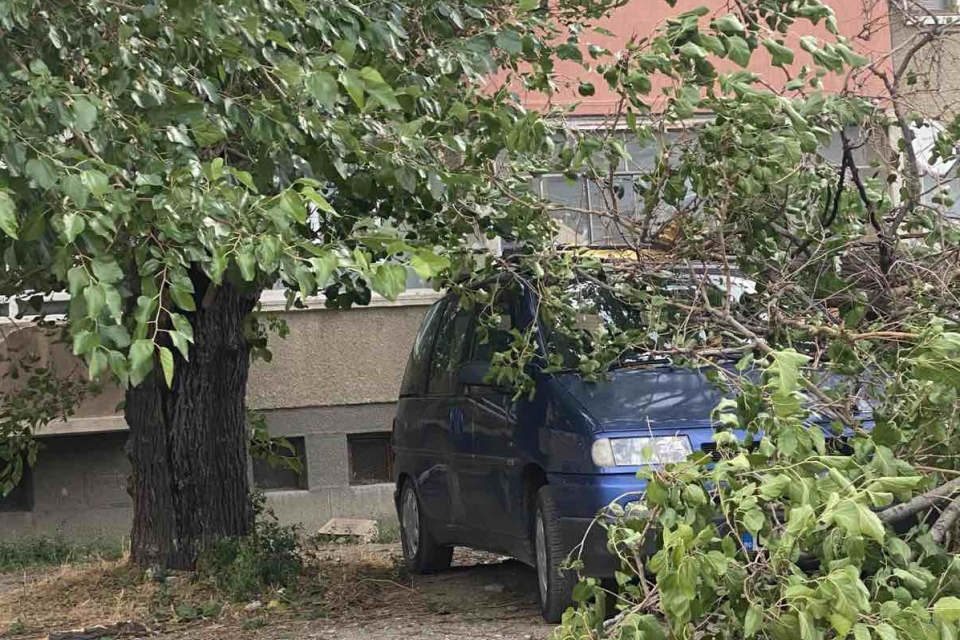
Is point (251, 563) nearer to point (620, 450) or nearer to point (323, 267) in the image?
point (620, 450)

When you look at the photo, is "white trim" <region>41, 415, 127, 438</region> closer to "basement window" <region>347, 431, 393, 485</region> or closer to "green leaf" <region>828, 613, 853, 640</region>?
"basement window" <region>347, 431, 393, 485</region>

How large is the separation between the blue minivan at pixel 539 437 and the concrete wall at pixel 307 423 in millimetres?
5024

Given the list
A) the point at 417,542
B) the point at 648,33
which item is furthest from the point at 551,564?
the point at 648,33

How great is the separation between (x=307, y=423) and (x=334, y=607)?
20.1 feet

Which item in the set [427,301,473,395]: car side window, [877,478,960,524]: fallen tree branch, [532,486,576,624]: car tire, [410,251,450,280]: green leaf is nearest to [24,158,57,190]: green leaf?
[410,251,450,280]: green leaf

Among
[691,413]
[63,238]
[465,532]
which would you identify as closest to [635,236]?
[691,413]

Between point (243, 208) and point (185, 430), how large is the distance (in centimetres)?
553

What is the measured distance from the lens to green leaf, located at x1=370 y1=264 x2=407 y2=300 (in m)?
3.94

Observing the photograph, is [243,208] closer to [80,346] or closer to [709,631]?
[80,346]

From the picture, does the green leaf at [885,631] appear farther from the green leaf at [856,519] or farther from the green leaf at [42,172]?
the green leaf at [42,172]

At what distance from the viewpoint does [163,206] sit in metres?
4.26

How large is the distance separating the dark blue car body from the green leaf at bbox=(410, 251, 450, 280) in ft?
6.81

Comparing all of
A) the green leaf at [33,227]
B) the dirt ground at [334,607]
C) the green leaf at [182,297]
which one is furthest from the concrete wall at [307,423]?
the green leaf at [182,297]

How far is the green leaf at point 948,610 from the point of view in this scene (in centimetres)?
349
